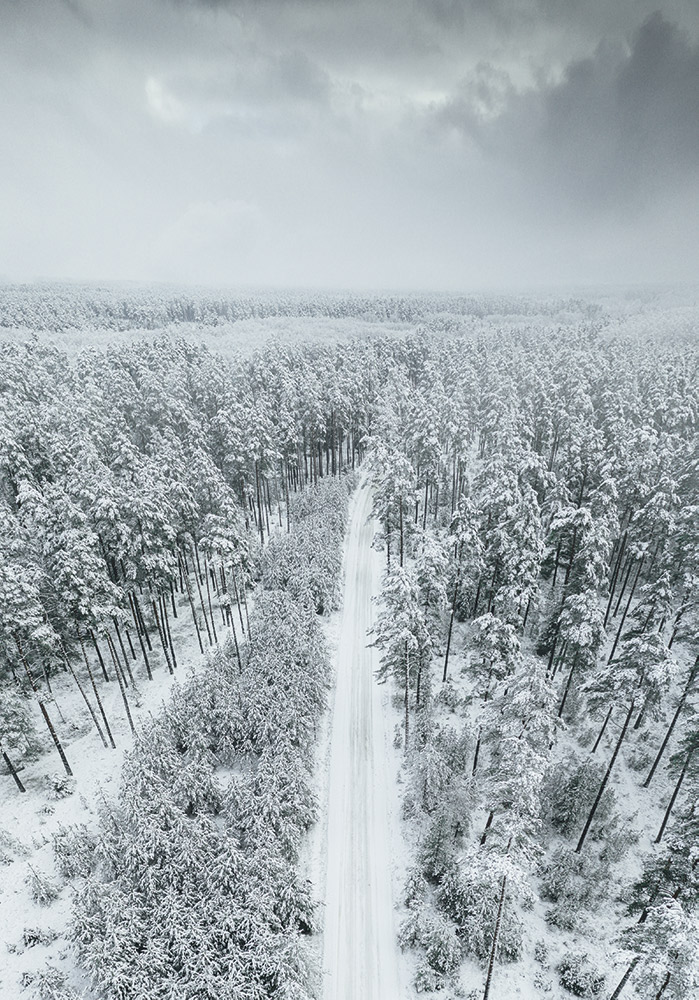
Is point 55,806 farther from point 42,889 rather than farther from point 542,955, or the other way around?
point 542,955

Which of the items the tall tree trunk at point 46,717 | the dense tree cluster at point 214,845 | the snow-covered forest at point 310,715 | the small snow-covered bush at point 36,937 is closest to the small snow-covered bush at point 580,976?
the snow-covered forest at point 310,715

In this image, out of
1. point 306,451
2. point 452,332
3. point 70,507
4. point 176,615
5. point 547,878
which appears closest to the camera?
point 547,878

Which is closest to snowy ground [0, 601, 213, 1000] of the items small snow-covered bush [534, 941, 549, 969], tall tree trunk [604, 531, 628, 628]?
small snow-covered bush [534, 941, 549, 969]

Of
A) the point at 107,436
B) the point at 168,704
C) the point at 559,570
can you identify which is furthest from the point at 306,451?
the point at 168,704

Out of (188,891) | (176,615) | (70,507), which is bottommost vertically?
(176,615)

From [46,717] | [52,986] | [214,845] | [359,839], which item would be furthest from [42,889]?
[359,839]

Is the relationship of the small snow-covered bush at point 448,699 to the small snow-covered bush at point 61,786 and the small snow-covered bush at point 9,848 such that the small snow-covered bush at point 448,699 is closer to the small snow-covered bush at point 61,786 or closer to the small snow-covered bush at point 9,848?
the small snow-covered bush at point 61,786

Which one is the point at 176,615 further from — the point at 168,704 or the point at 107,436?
the point at 107,436
